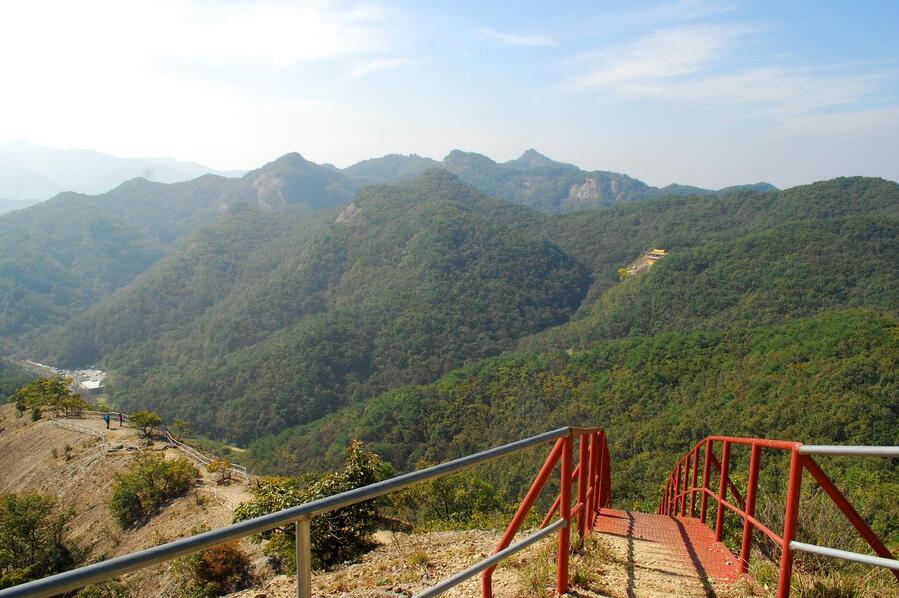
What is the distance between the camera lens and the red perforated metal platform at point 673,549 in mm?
3695

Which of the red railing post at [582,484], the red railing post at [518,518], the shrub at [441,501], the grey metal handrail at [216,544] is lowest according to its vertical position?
the shrub at [441,501]

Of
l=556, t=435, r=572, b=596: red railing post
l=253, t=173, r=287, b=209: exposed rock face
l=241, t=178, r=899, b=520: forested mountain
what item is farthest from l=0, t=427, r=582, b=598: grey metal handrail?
l=253, t=173, r=287, b=209: exposed rock face

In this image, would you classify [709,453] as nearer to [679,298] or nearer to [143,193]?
[679,298]

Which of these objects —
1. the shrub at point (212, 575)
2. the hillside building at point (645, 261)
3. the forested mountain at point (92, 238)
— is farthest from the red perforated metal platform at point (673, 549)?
the forested mountain at point (92, 238)

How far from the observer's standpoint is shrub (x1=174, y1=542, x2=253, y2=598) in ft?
35.7

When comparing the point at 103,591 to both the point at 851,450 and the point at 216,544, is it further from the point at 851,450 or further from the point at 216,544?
the point at 851,450

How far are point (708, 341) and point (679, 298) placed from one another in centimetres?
1989

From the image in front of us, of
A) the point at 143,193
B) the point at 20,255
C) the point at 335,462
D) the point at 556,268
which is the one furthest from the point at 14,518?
the point at 143,193

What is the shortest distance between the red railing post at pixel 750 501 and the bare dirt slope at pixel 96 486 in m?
12.7

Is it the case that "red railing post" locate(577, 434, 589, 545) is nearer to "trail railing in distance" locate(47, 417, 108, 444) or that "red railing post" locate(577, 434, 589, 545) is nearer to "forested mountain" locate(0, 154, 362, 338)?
"trail railing in distance" locate(47, 417, 108, 444)

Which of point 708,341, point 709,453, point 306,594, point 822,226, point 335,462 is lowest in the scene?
point 335,462

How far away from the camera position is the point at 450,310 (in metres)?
79.8

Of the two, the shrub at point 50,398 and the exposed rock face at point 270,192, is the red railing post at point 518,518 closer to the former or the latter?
the shrub at point 50,398

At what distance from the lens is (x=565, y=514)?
3.04 meters
